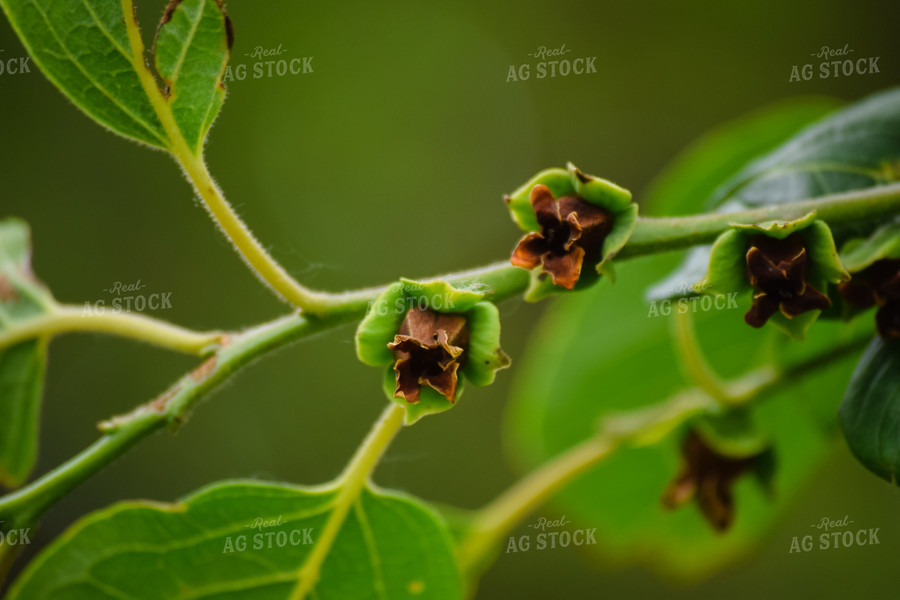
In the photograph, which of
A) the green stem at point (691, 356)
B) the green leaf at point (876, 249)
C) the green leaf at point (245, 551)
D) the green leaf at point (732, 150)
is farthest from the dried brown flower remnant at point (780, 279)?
the green leaf at point (732, 150)

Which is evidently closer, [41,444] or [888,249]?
[888,249]

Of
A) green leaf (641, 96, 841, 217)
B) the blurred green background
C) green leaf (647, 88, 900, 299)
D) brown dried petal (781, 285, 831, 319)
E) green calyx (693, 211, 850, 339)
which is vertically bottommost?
brown dried petal (781, 285, 831, 319)

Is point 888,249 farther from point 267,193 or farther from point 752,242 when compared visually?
point 267,193

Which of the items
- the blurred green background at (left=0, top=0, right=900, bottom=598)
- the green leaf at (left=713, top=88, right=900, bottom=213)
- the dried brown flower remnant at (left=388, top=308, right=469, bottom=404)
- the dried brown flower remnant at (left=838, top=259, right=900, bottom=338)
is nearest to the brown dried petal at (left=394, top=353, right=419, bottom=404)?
the dried brown flower remnant at (left=388, top=308, right=469, bottom=404)

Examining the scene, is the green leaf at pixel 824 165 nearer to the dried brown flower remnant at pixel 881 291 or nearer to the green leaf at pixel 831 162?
the green leaf at pixel 831 162

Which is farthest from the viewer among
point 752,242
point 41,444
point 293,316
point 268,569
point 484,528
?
point 41,444

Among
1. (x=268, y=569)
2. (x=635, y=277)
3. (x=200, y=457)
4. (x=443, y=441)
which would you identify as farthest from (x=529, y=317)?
(x=268, y=569)

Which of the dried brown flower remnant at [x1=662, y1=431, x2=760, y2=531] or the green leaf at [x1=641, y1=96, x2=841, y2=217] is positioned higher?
the green leaf at [x1=641, y1=96, x2=841, y2=217]

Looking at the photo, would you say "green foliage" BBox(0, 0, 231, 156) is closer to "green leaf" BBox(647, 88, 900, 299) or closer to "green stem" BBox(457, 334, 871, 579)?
"green leaf" BBox(647, 88, 900, 299)
